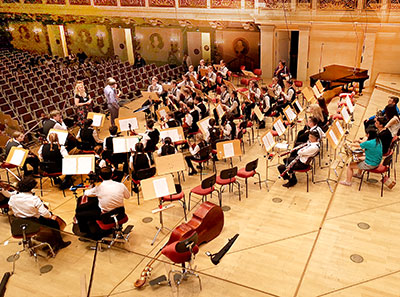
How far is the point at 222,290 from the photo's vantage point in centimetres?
446

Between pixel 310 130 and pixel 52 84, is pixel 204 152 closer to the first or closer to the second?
pixel 310 130

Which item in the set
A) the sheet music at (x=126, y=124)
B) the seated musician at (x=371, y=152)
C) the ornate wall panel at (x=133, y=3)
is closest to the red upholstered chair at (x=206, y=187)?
the seated musician at (x=371, y=152)

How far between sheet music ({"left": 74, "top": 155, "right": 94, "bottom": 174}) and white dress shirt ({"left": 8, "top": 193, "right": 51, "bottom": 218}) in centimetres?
164

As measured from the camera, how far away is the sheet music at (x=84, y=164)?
7320 millimetres

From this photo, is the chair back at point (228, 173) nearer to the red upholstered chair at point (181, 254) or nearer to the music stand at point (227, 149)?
the music stand at point (227, 149)

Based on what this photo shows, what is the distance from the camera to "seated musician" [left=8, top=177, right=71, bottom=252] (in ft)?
17.6

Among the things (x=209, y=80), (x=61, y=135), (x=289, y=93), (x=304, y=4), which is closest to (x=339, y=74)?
(x=304, y=4)

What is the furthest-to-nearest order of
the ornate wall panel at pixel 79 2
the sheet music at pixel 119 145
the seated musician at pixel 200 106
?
the ornate wall panel at pixel 79 2 → the seated musician at pixel 200 106 → the sheet music at pixel 119 145

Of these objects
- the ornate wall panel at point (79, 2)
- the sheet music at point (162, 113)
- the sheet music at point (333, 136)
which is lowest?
the sheet music at point (162, 113)

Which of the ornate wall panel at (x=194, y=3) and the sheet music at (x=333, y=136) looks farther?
the ornate wall panel at (x=194, y=3)

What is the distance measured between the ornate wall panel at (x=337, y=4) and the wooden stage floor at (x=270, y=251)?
327 inches

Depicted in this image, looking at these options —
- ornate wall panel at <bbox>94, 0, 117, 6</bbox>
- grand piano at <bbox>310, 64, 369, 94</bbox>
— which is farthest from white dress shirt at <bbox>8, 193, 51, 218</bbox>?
ornate wall panel at <bbox>94, 0, 117, 6</bbox>

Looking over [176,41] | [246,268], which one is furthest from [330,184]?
[176,41]

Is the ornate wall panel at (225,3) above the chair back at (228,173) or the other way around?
above
